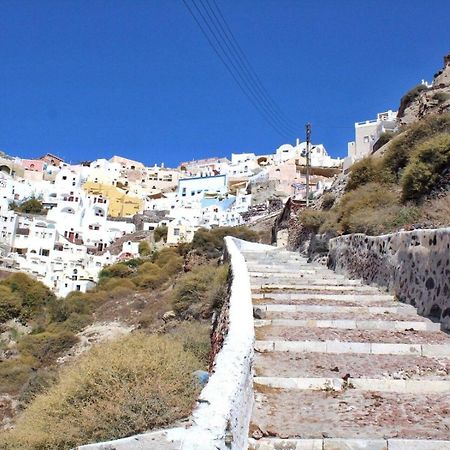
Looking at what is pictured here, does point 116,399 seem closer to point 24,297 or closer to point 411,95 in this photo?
point 411,95

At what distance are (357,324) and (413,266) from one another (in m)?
1.52

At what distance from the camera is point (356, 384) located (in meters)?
3.77

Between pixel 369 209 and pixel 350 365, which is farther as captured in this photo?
pixel 369 209

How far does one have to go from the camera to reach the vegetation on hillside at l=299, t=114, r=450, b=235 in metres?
10.3

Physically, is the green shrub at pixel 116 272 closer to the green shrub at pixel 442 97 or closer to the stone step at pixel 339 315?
the green shrub at pixel 442 97

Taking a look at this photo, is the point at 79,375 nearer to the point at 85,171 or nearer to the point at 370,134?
the point at 370,134

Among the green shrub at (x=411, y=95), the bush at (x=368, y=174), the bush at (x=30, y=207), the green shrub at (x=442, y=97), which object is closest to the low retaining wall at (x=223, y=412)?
the bush at (x=368, y=174)

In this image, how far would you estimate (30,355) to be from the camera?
24.8 m

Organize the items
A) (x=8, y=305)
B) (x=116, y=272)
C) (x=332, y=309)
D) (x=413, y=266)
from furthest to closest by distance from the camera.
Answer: (x=116, y=272) < (x=8, y=305) < (x=413, y=266) < (x=332, y=309)

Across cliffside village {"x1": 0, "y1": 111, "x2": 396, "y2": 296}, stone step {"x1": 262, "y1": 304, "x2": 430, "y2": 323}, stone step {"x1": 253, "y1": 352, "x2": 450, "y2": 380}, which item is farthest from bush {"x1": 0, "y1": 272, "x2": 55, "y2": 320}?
stone step {"x1": 253, "y1": 352, "x2": 450, "y2": 380}

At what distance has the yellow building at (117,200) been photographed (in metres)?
81.6

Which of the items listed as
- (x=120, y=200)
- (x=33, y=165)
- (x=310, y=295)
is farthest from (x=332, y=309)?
(x=33, y=165)

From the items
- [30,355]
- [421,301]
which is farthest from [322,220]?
[30,355]

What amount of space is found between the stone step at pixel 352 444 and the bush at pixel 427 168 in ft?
31.0
